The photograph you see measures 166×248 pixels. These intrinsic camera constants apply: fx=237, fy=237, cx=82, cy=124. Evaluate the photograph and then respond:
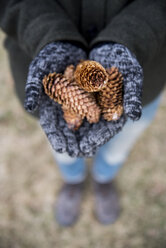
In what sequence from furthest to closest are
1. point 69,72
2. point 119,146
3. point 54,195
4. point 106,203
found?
point 54,195, point 106,203, point 119,146, point 69,72

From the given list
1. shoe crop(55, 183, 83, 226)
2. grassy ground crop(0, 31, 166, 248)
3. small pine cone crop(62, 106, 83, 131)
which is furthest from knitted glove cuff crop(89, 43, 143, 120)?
grassy ground crop(0, 31, 166, 248)

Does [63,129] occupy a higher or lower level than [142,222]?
higher

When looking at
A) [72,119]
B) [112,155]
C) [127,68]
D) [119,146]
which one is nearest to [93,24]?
[127,68]

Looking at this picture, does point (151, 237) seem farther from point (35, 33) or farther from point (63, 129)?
point (35, 33)

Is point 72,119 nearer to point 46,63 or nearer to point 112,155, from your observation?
point 46,63

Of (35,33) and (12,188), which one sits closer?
(35,33)

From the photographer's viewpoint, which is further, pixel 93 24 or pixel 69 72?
pixel 93 24

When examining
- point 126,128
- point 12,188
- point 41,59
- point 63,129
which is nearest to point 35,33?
point 41,59

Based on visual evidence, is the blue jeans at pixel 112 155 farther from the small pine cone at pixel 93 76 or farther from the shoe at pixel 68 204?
the small pine cone at pixel 93 76
